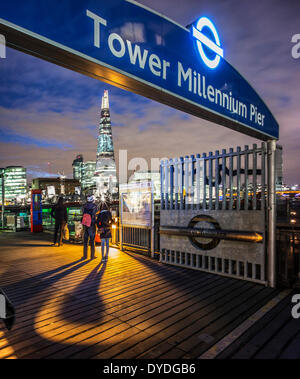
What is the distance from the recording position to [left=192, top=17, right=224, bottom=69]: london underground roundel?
3863mm

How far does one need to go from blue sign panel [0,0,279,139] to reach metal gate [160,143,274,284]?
44.7 inches

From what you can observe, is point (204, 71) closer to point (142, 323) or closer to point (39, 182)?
point (142, 323)

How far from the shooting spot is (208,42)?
4.04 meters

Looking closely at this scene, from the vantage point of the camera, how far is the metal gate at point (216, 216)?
5.15 metres

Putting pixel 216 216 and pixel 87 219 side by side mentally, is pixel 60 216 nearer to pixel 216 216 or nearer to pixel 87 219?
pixel 87 219

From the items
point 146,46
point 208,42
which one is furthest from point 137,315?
point 208,42

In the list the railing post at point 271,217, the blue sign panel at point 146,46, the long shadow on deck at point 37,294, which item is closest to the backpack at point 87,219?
the long shadow on deck at point 37,294

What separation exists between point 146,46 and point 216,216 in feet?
13.4

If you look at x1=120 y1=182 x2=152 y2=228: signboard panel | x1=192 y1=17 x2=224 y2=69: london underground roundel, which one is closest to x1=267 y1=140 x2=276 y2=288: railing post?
x1=192 y1=17 x2=224 y2=69: london underground roundel

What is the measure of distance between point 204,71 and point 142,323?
4157 mm

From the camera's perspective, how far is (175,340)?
9.75 feet

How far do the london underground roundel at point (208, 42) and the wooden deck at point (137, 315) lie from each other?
13.8 ft

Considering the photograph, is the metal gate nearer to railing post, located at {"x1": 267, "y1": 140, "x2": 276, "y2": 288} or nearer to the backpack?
railing post, located at {"x1": 267, "y1": 140, "x2": 276, "y2": 288}
